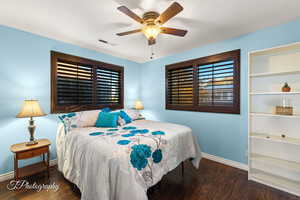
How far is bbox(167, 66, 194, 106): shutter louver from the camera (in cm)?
308

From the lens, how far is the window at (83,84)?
251 centimetres

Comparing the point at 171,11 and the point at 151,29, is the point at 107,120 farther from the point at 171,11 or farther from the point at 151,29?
the point at 171,11

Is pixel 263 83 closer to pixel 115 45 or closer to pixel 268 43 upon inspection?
pixel 268 43

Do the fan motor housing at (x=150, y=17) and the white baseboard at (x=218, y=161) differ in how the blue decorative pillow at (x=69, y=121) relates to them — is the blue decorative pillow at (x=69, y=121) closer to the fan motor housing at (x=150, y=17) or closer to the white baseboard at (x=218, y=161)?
the white baseboard at (x=218, y=161)

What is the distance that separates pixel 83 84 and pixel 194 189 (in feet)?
9.60

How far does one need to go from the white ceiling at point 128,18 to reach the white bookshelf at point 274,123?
1.66 feet

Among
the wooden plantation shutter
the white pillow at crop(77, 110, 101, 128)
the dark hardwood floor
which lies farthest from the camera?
the wooden plantation shutter

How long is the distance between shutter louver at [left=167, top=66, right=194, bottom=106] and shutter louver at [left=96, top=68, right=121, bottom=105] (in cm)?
145

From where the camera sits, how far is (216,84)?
2664mm

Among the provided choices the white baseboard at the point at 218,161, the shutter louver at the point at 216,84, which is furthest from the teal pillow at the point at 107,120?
the shutter louver at the point at 216,84

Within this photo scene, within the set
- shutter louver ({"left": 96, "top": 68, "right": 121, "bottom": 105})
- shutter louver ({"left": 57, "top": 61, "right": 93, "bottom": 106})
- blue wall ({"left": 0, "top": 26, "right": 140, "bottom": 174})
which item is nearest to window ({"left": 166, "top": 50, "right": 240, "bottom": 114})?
shutter louver ({"left": 96, "top": 68, "right": 121, "bottom": 105})

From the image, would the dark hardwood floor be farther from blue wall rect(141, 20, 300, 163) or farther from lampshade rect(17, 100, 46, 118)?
lampshade rect(17, 100, 46, 118)

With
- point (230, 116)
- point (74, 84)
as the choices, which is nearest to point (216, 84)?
point (230, 116)

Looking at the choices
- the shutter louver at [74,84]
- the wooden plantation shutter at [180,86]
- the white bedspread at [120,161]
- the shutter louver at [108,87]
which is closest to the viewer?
the white bedspread at [120,161]
